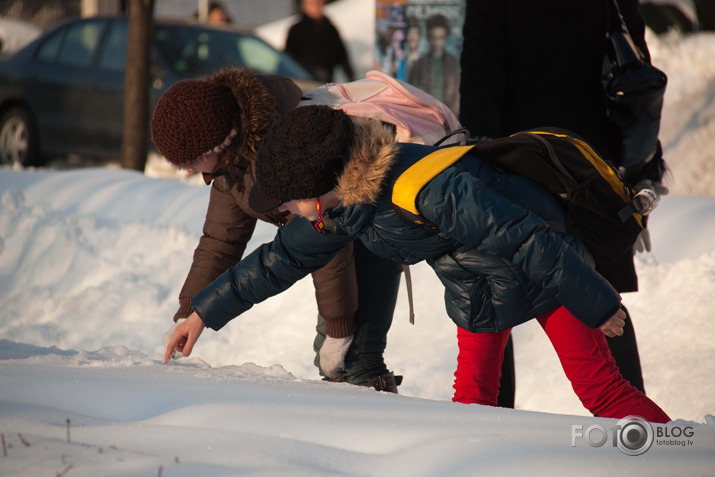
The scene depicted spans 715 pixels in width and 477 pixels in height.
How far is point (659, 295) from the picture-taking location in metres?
4.17

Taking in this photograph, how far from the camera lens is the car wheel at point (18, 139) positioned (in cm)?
915

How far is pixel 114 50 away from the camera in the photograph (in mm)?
9156

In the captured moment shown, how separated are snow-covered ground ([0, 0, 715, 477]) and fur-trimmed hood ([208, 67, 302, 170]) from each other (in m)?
0.74

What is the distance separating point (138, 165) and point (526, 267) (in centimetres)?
583

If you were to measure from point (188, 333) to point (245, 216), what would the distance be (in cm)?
53

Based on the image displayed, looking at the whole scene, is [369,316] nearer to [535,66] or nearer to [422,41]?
[535,66]

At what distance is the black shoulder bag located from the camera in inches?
124

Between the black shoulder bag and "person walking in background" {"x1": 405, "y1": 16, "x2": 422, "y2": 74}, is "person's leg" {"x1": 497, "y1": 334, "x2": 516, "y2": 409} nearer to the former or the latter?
the black shoulder bag

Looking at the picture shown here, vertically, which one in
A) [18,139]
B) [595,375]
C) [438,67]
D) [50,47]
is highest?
[595,375]

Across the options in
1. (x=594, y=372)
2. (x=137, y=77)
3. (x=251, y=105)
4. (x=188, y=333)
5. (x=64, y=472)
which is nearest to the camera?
(x=64, y=472)

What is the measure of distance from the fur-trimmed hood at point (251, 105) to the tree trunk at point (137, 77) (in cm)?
482

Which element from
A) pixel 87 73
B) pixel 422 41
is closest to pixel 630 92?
pixel 422 41

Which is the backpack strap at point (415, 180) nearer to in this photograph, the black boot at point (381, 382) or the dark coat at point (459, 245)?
the dark coat at point (459, 245)

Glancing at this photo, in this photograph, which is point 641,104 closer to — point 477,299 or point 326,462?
point 477,299
